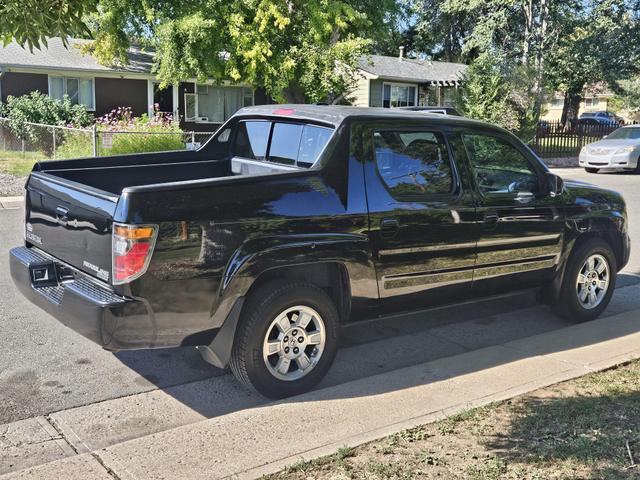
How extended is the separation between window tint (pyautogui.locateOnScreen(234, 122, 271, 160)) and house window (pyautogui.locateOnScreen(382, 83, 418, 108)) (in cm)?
3021

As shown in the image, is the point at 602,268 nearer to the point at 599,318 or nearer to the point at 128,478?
the point at 599,318

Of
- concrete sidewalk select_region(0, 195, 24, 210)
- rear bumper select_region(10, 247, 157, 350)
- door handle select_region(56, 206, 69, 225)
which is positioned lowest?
concrete sidewalk select_region(0, 195, 24, 210)

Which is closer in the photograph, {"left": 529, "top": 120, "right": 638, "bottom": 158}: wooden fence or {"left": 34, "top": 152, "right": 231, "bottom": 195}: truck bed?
{"left": 34, "top": 152, "right": 231, "bottom": 195}: truck bed

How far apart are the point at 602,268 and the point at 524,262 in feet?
3.64

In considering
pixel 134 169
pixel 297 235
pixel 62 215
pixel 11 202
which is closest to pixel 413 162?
pixel 297 235

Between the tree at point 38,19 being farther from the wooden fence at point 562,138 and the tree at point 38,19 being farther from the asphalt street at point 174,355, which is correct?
the wooden fence at point 562,138

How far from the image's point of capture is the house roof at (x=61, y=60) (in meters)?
25.1

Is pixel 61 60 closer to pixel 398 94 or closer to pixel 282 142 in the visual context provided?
pixel 398 94

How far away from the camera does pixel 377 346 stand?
19.3 feet

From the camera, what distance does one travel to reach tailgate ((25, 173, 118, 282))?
412cm

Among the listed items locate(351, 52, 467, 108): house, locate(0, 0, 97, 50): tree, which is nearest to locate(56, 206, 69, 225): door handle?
locate(0, 0, 97, 50): tree

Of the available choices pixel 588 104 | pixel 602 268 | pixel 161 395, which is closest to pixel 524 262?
pixel 602 268

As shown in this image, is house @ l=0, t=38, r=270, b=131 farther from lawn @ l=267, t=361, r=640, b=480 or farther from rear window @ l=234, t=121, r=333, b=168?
lawn @ l=267, t=361, r=640, b=480

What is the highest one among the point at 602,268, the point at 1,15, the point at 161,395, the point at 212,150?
the point at 1,15
